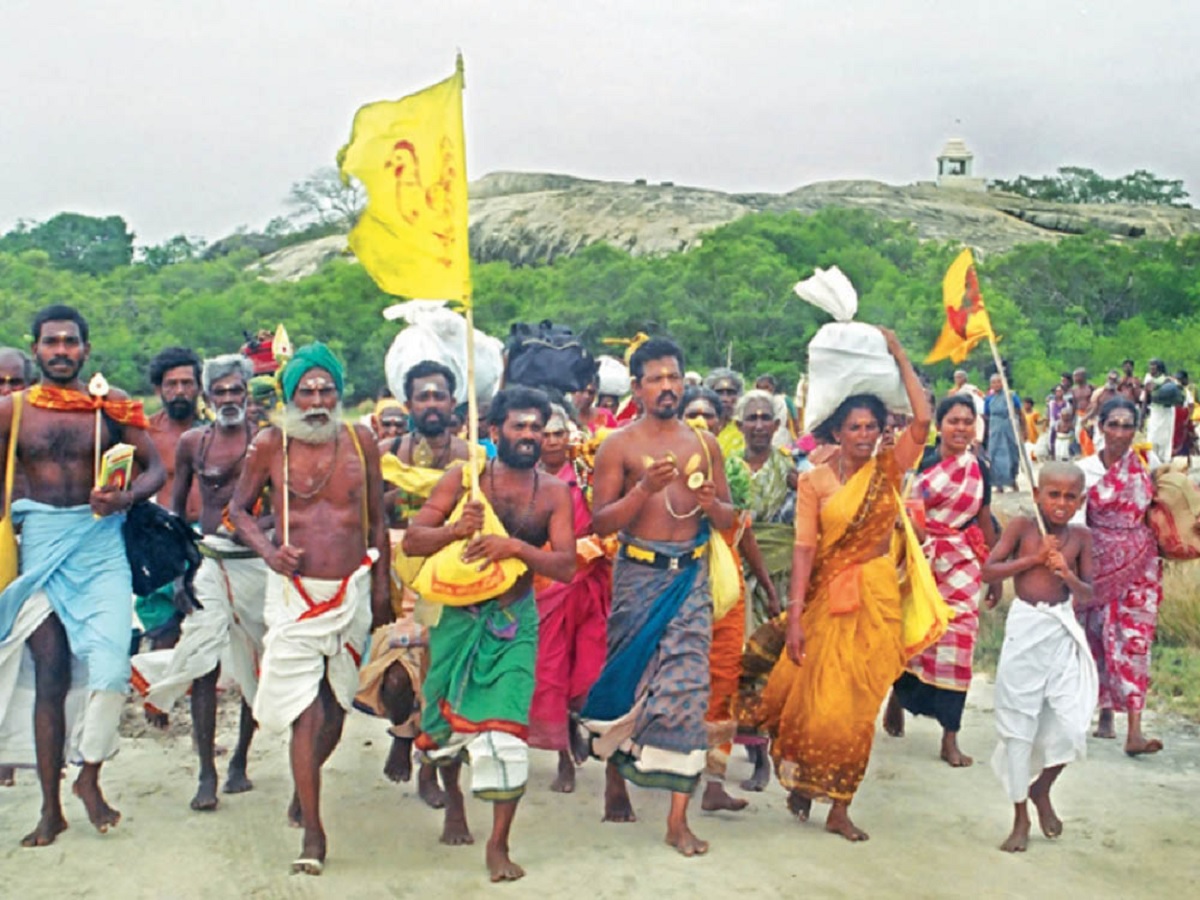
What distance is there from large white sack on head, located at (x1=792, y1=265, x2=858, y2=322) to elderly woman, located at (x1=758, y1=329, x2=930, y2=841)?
0.22 metres

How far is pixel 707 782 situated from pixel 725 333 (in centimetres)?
2838

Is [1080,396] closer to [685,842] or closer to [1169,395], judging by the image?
[1169,395]

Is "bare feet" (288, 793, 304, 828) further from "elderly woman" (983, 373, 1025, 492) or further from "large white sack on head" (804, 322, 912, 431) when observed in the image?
"elderly woman" (983, 373, 1025, 492)

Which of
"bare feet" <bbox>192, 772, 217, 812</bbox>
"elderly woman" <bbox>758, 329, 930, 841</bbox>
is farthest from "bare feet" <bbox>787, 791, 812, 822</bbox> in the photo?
"bare feet" <bbox>192, 772, 217, 812</bbox>

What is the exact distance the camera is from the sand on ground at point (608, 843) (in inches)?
205

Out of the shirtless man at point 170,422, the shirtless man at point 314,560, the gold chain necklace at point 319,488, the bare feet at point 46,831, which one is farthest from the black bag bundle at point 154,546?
the bare feet at point 46,831

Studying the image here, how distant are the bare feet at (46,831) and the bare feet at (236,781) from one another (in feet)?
2.88

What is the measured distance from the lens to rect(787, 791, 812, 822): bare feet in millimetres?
6051

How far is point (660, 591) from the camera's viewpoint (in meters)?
5.73

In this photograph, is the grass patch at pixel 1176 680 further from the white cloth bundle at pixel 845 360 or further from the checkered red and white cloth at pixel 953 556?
the white cloth bundle at pixel 845 360

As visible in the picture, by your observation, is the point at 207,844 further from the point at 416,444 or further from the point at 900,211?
the point at 900,211

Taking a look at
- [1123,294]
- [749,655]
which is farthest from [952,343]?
[1123,294]

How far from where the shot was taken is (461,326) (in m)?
9.09

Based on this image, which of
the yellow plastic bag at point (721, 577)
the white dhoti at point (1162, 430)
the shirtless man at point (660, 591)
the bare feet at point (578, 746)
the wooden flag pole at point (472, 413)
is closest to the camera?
the wooden flag pole at point (472, 413)
